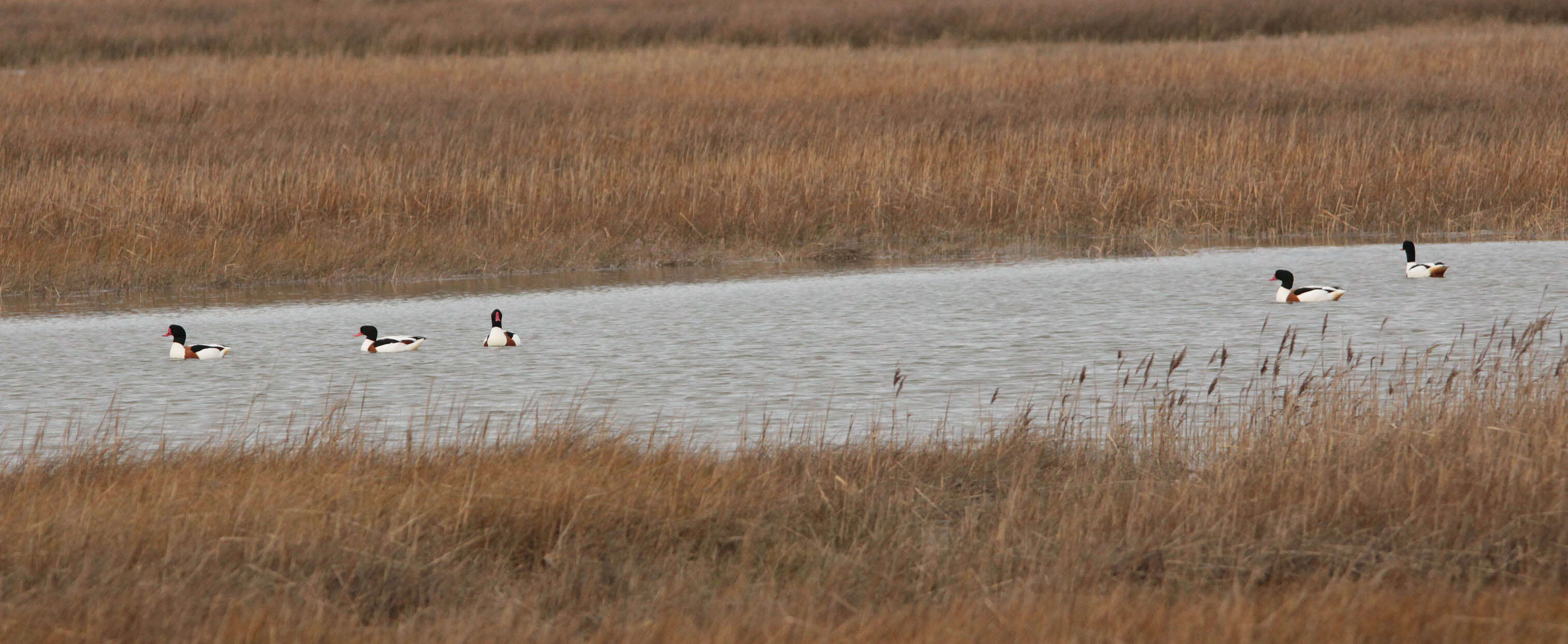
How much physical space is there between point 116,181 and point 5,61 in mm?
18586

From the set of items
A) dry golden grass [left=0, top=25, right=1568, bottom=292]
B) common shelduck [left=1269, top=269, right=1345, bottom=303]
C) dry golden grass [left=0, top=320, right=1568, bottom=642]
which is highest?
dry golden grass [left=0, top=25, right=1568, bottom=292]

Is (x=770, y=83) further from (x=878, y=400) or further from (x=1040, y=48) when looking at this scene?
(x=878, y=400)

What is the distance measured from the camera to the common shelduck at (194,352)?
30.8 feet

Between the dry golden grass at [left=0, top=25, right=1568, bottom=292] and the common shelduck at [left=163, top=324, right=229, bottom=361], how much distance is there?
3659 millimetres

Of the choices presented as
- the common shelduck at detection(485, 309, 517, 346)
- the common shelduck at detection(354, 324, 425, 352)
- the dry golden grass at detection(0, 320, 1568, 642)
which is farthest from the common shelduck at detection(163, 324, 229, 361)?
the dry golden grass at detection(0, 320, 1568, 642)

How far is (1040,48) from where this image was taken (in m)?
31.7

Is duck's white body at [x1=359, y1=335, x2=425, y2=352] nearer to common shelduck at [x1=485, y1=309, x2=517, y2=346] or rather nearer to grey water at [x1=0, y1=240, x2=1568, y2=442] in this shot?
grey water at [x1=0, y1=240, x2=1568, y2=442]

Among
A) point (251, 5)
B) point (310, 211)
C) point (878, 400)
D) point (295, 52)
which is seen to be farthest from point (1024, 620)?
point (251, 5)

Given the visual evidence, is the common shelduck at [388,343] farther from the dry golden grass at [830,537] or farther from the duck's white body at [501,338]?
the dry golden grass at [830,537]

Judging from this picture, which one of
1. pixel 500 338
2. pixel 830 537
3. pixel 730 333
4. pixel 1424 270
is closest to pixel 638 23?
pixel 1424 270

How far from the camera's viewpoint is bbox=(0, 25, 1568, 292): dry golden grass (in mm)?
13969

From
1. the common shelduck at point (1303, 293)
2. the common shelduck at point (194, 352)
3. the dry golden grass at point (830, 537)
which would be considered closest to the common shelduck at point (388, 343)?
the common shelduck at point (194, 352)

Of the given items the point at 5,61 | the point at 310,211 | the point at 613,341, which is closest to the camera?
the point at 613,341

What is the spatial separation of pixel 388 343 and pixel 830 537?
4835mm
